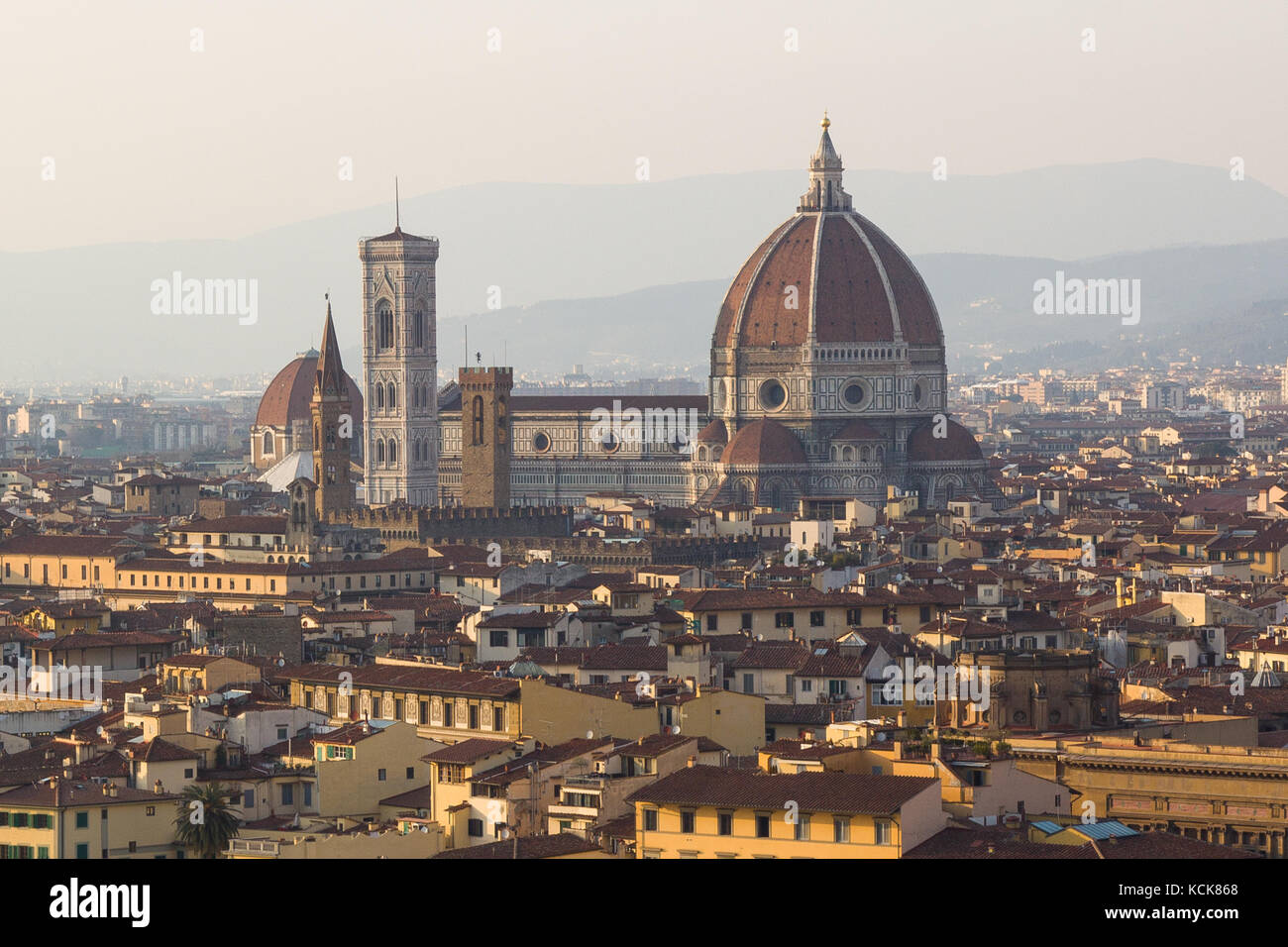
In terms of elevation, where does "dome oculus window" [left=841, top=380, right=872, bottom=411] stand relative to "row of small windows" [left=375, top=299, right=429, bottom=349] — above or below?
below

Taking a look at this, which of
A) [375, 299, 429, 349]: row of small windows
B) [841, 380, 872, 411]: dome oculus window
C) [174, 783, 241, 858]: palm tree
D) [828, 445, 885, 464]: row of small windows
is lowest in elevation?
[174, 783, 241, 858]: palm tree

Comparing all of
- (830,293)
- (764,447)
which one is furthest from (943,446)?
(830,293)

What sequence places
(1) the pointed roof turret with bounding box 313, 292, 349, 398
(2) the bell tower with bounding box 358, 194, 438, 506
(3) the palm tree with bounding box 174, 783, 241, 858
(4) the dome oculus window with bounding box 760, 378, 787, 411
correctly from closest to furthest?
(3) the palm tree with bounding box 174, 783, 241, 858, (1) the pointed roof turret with bounding box 313, 292, 349, 398, (2) the bell tower with bounding box 358, 194, 438, 506, (4) the dome oculus window with bounding box 760, 378, 787, 411

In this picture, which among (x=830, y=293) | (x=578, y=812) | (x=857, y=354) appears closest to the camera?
(x=578, y=812)

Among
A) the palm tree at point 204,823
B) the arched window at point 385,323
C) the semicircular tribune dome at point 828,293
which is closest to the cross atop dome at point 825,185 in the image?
the semicircular tribune dome at point 828,293

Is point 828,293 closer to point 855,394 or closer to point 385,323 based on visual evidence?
point 855,394

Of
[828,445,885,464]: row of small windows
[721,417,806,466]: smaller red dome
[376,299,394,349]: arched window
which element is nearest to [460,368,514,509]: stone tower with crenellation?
[721,417,806,466]: smaller red dome

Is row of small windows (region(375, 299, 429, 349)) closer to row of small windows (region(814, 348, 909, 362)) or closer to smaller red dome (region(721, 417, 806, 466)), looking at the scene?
smaller red dome (region(721, 417, 806, 466))
